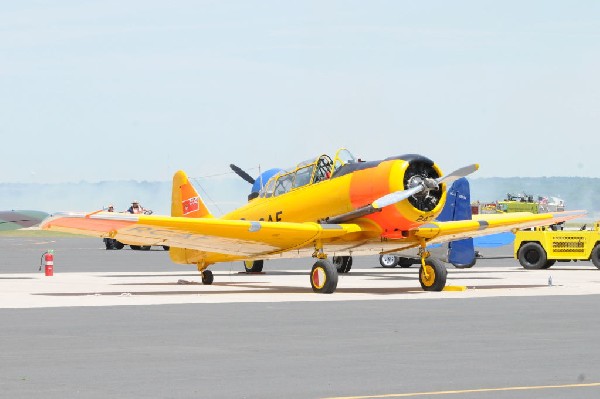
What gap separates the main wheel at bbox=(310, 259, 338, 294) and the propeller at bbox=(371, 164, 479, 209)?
176 centimetres

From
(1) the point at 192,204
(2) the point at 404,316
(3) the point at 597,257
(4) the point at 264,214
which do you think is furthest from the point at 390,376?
(3) the point at 597,257

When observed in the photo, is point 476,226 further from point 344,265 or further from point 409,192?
point 344,265

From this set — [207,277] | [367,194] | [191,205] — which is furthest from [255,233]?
[191,205]

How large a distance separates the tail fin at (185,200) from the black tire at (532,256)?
13.9 meters

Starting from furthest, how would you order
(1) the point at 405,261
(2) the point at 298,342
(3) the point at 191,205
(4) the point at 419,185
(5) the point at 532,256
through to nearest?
(1) the point at 405,261 < (5) the point at 532,256 < (3) the point at 191,205 < (4) the point at 419,185 < (2) the point at 298,342

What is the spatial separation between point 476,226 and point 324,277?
487 cm

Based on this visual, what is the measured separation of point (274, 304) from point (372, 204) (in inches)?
165

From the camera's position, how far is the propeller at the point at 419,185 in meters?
26.1

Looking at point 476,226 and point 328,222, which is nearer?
point 328,222

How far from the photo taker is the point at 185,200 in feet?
109

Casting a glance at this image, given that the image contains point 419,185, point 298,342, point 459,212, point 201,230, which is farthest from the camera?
point 459,212

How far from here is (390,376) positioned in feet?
39.5

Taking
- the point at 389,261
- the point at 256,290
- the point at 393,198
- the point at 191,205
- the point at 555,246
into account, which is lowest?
the point at 256,290

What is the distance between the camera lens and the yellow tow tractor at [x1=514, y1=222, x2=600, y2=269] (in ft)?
Answer: 133
